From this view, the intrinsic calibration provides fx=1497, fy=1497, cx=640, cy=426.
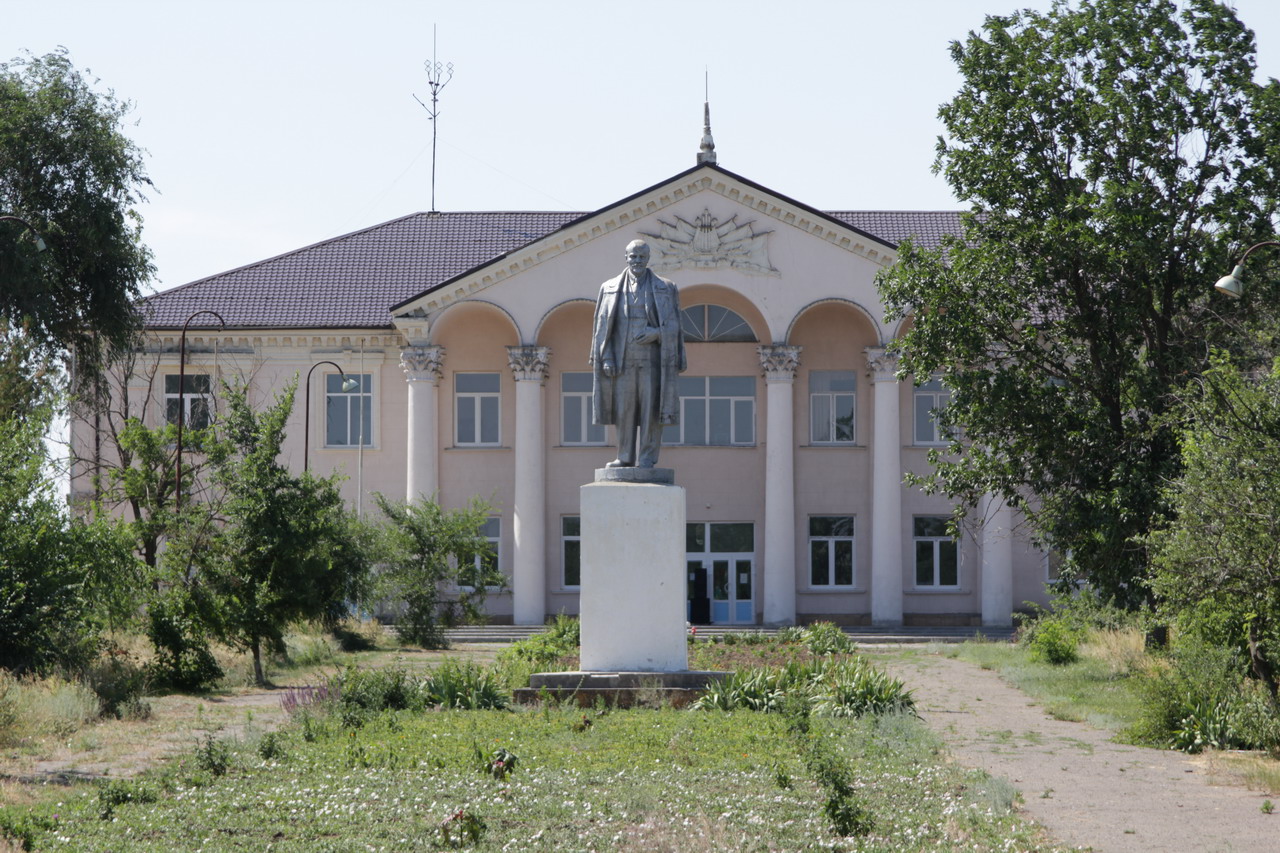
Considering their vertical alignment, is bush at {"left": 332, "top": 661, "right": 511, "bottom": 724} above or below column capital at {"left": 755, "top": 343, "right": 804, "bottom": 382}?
below

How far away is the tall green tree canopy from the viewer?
1173 inches

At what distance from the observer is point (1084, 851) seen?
833cm

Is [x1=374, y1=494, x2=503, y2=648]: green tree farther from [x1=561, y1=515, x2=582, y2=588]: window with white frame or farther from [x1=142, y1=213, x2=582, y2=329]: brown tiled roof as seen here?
[x1=142, y1=213, x2=582, y2=329]: brown tiled roof

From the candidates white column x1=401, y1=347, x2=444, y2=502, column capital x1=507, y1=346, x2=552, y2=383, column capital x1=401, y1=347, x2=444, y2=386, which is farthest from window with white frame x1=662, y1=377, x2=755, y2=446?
column capital x1=401, y1=347, x2=444, y2=386

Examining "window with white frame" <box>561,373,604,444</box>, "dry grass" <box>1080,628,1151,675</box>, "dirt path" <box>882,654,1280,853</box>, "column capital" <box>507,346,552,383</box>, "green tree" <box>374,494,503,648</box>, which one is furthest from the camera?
"window with white frame" <box>561,373,604,444</box>

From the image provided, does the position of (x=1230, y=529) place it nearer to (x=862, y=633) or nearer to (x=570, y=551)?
(x=862, y=633)

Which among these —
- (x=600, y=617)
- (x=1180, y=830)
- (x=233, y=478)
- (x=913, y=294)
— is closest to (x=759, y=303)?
(x=913, y=294)

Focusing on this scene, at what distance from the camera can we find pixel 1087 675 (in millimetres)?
23141

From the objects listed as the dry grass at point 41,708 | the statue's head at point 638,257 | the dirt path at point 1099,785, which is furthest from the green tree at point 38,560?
the dirt path at point 1099,785

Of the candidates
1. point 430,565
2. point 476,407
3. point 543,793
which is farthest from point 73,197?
point 543,793

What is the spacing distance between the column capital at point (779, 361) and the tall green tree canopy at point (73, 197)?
16.9 metres

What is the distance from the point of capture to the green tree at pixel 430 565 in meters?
31.2

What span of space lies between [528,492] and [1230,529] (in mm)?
29862

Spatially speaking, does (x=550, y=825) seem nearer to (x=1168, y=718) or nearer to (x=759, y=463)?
(x=1168, y=718)
